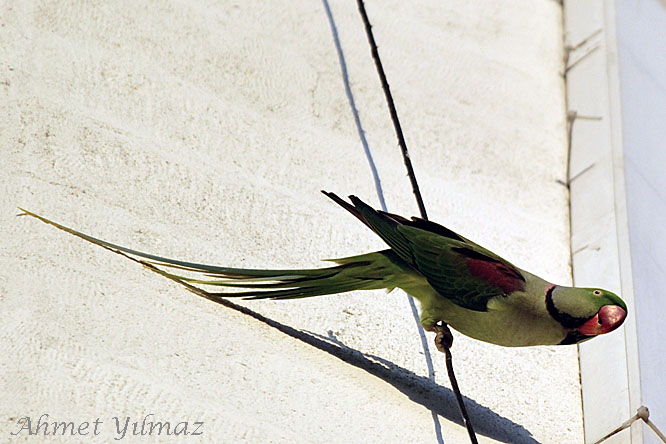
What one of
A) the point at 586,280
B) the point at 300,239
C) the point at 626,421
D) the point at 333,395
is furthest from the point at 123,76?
the point at 626,421

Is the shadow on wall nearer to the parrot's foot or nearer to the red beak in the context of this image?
the parrot's foot

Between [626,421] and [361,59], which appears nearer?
[626,421]

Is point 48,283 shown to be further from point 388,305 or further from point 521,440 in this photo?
point 521,440

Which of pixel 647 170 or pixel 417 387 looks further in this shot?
pixel 647 170

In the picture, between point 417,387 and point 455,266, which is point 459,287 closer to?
point 455,266

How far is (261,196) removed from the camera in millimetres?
2812

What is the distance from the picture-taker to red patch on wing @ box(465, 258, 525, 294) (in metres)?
1.99

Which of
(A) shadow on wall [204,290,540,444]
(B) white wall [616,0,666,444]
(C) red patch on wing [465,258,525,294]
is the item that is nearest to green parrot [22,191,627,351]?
(C) red patch on wing [465,258,525,294]

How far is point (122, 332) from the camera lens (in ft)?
7.32

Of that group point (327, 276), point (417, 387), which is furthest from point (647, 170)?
point (327, 276)

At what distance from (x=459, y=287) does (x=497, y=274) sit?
95mm

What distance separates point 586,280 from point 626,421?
667 mm

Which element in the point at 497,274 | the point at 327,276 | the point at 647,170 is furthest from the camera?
the point at 647,170

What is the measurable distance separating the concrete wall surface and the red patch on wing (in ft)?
1.62
